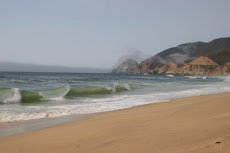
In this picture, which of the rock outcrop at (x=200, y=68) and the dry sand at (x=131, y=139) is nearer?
the dry sand at (x=131, y=139)

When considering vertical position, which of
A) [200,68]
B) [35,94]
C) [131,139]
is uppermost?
[200,68]

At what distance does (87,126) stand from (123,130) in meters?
1.12

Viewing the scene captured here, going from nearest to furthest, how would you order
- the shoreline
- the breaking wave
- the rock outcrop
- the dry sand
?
the dry sand, the shoreline, the breaking wave, the rock outcrop

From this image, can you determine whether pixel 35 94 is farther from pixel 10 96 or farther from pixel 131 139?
pixel 131 139

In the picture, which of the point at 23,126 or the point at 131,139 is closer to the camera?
the point at 131,139

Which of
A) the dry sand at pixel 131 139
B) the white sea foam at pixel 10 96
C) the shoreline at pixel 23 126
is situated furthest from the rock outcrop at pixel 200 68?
the dry sand at pixel 131 139

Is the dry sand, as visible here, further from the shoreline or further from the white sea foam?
the white sea foam

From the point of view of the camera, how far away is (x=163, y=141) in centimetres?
380

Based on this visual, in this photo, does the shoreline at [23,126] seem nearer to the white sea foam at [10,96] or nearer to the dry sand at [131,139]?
the dry sand at [131,139]

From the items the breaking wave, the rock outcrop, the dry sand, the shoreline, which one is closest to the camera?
the dry sand

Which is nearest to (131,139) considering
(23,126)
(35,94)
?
(23,126)

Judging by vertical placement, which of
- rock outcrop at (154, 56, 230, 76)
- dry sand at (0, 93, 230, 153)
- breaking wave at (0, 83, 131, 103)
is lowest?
breaking wave at (0, 83, 131, 103)

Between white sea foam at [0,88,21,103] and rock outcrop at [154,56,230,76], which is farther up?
rock outcrop at [154,56,230,76]

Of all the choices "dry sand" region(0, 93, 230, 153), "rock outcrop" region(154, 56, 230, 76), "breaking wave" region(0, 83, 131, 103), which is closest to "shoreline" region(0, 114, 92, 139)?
"dry sand" region(0, 93, 230, 153)
